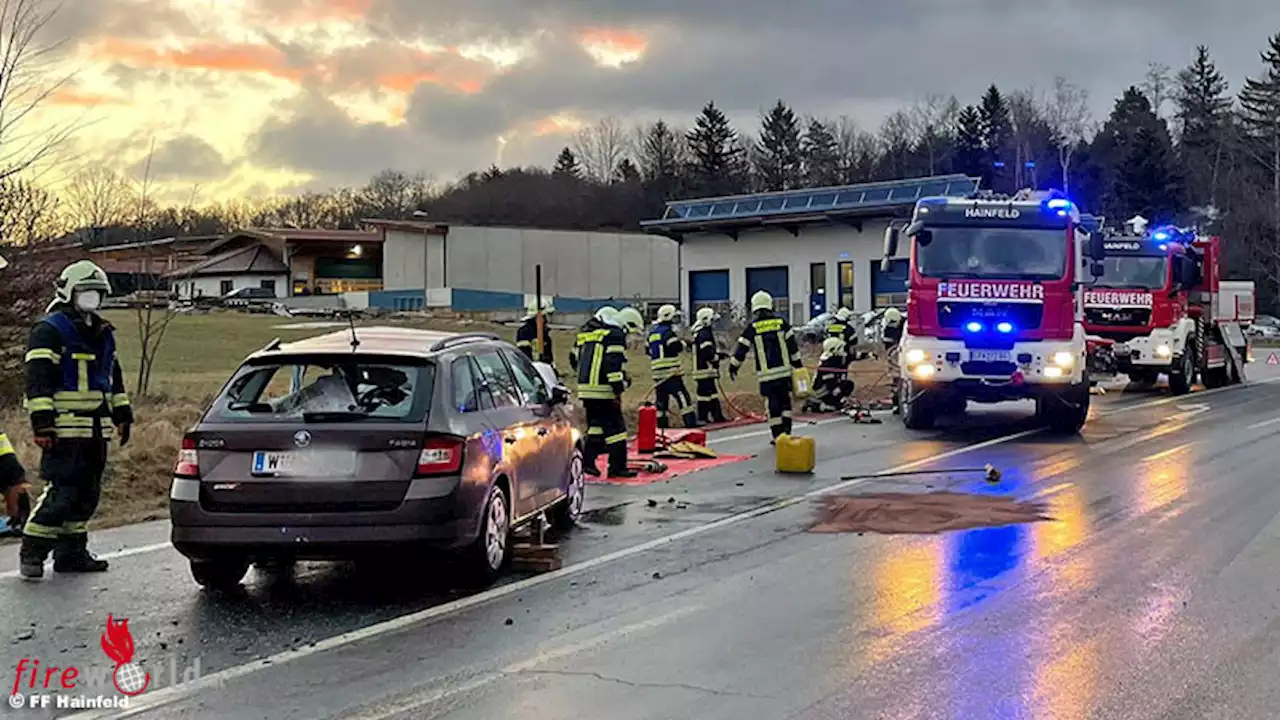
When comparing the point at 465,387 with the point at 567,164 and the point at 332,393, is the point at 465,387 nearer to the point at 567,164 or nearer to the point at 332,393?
the point at 332,393

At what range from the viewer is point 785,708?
536 cm

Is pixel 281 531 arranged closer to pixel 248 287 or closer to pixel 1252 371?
pixel 1252 371

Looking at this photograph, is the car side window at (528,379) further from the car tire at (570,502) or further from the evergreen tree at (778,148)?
the evergreen tree at (778,148)

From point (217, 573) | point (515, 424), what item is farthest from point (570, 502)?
point (217, 573)

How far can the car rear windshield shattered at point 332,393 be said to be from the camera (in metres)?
7.55

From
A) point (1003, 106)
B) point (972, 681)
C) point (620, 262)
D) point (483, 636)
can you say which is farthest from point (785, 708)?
point (1003, 106)

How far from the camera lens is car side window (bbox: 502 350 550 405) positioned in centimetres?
926

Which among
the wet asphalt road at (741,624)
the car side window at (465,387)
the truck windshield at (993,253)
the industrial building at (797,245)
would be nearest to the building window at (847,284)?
the industrial building at (797,245)

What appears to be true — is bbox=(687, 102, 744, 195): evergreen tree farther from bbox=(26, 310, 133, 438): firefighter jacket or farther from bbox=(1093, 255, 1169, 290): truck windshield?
bbox=(26, 310, 133, 438): firefighter jacket

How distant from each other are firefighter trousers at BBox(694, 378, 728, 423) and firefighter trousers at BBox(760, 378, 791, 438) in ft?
Result: 13.4

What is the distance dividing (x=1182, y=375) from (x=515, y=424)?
20.9 metres

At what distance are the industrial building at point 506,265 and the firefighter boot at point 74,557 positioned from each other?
6036 centimetres

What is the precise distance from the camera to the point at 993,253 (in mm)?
17594

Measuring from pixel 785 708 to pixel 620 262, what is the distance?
7284 cm
